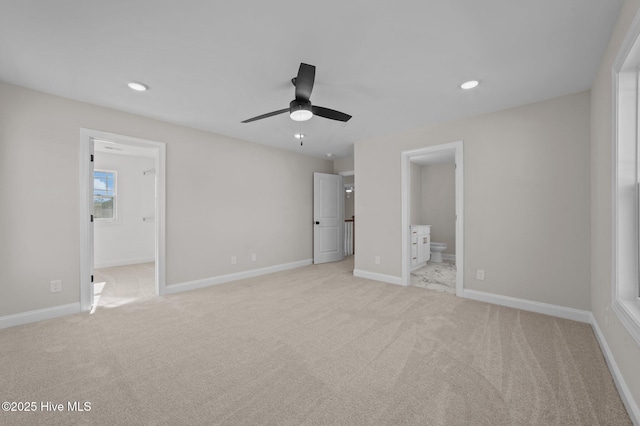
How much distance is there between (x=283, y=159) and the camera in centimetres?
539

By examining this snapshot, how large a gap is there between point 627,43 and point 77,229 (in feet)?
16.4

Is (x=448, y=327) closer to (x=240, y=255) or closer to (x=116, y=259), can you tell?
(x=240, y=255)

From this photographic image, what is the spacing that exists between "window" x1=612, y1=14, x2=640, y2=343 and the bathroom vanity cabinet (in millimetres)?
3191

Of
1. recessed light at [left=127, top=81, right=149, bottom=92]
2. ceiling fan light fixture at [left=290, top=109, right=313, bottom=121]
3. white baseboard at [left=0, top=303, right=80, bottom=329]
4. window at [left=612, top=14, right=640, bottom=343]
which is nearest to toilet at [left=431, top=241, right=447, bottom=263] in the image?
window at [left=612, top=14, right=640, bottom=343]

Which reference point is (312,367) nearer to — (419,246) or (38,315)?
(38,315)

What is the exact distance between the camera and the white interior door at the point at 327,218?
5934 millimetres

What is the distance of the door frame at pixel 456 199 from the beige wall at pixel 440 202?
3.06 meters

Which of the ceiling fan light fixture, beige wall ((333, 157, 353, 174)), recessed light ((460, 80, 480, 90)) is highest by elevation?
recessed light ((460, 80, 480, 90))

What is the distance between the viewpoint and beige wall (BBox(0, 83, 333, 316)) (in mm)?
2703

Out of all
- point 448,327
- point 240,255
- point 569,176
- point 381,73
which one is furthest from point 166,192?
point 569,176

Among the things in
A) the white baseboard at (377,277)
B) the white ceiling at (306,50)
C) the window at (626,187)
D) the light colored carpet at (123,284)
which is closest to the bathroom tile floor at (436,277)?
the white baseboard at (377,277)

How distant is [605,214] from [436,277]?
284cm

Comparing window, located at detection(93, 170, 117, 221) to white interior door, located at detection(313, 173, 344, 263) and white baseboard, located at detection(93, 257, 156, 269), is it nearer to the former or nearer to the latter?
white baseboard, located at detection(93, 257, 156, 269)

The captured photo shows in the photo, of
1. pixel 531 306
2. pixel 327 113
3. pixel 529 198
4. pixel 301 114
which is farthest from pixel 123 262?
pixel 529 198
